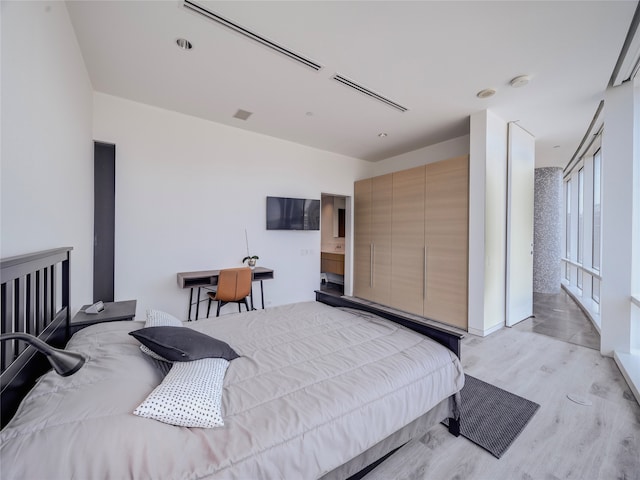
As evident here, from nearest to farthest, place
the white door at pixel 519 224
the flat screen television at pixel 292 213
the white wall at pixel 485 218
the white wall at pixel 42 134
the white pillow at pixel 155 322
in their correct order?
the white wall at pixel 42 134, the white pillow at pixel 155 322, the white wall at pixel 485 218, the white door at pixel 519 224, the flat screen television at pixel 292 213

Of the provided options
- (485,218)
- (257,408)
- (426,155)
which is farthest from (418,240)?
(257,408)

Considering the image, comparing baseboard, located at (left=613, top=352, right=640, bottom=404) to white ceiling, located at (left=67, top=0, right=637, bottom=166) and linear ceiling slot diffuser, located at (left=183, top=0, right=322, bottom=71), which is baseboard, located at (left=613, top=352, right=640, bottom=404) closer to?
white ceiling, located at (left=67, top=0, right=637, bottom=166)

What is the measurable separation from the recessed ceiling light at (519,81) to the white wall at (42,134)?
3.72m

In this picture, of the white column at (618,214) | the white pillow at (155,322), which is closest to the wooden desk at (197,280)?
the white pillow at (155,322)

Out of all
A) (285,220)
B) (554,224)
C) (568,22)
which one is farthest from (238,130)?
(554,224)

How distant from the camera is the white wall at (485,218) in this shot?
334 centimetres

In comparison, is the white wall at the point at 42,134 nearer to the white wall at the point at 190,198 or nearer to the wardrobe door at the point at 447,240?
the white wall at the point at 190,198

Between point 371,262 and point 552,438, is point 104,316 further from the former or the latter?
point 371,262

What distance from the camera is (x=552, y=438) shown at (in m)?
1.72

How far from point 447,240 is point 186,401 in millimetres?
3694

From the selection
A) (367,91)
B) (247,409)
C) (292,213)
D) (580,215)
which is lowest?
(247,409)

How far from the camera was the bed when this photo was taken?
78 centimetres

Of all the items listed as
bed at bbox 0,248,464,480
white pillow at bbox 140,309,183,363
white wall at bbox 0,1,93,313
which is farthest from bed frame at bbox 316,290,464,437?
white wall at bbox 0,1,93,313

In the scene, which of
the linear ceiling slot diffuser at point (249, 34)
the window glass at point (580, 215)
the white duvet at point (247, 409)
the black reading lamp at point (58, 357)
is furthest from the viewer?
the window glass at point (580, 215)
